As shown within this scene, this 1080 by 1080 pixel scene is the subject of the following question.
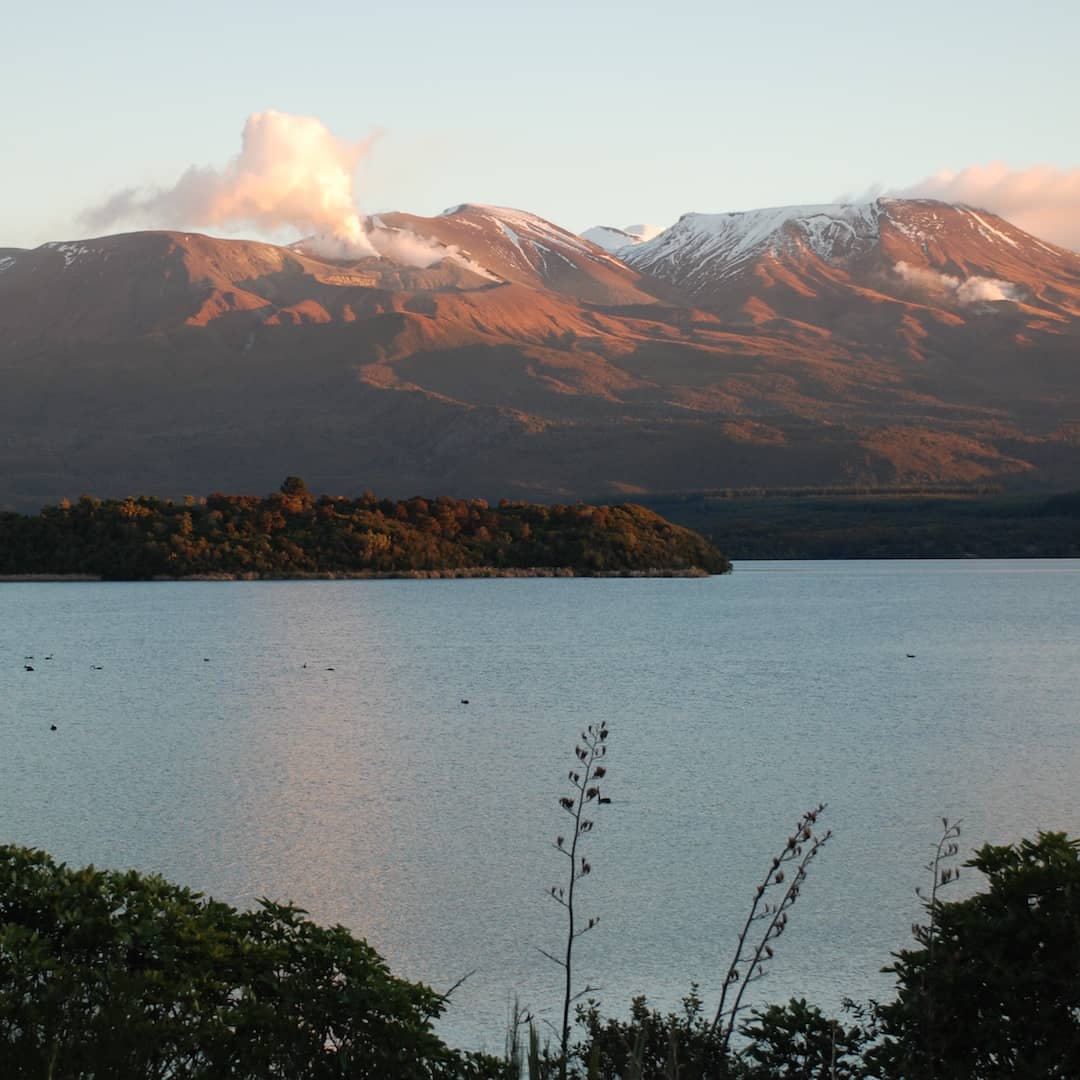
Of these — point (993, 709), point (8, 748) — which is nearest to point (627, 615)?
point (993, 709)

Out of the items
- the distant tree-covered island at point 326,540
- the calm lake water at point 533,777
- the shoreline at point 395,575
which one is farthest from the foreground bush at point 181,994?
the shoreline at point 395,575

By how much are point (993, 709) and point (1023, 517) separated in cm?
12263

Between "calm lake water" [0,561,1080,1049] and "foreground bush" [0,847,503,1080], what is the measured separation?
2.20 metres

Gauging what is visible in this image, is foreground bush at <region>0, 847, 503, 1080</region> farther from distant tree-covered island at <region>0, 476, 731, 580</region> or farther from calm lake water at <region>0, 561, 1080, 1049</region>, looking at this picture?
distant tree-covered island at <region>0, 476, 731, 580</region>

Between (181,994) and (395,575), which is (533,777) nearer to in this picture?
(181,994)

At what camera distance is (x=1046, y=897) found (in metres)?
7.06

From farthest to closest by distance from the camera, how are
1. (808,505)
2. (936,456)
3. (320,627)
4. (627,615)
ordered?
(936,456) → (808,505) → (627,615) → (320,627)

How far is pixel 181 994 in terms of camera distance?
688 cm

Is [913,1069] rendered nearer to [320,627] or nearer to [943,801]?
[943,801]

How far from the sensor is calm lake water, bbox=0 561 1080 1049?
11.6 meters

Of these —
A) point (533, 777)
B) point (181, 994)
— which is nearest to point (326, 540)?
point (533, 777)

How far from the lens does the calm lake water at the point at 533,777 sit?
1162 cm

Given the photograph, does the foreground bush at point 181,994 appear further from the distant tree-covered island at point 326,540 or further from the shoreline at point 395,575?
the shoreline at point 395,575

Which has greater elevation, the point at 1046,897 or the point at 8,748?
the point at 1046,897
